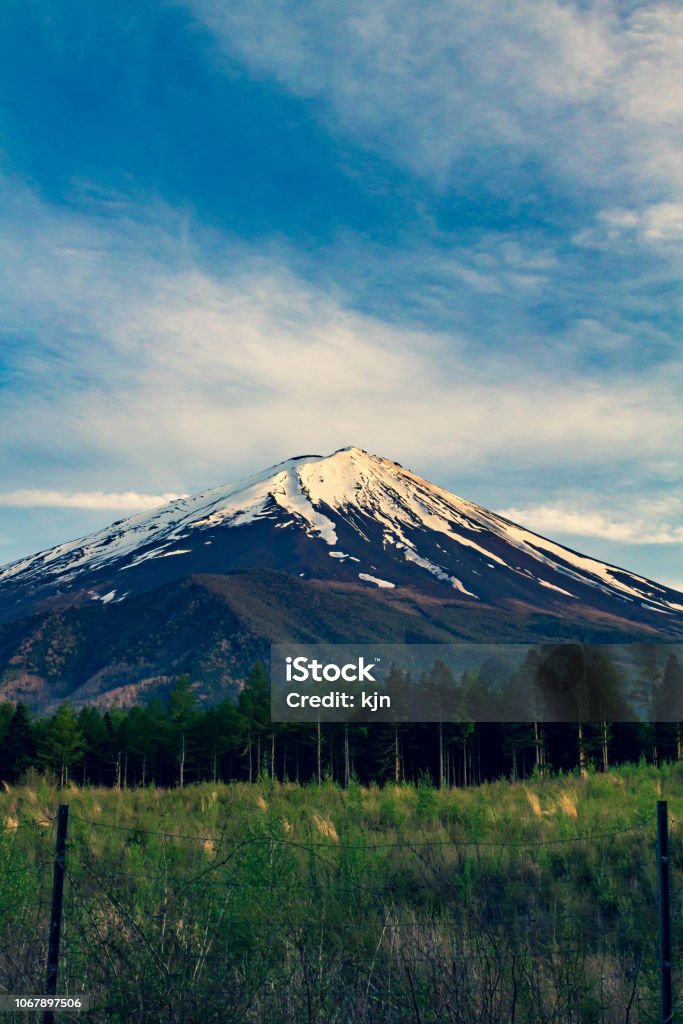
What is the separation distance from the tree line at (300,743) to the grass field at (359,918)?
24.6 m

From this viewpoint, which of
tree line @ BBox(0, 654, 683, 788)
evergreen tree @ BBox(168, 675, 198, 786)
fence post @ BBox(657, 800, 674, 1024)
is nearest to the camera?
fence post @ BBox(657, 800, 674, 1024)

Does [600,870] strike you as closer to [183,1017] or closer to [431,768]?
[183,1017]

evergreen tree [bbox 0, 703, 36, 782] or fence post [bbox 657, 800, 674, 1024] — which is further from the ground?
fence post [bbox 657, 800, 674, 1024]

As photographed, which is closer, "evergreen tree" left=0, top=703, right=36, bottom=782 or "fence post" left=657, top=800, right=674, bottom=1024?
"fence post" left=657, top=800, right=674, bottom=1024

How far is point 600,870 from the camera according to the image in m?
10.7

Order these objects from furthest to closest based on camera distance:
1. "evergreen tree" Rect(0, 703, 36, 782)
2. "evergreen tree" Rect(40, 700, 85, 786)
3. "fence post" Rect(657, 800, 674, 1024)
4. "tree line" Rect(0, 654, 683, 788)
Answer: "evergreen tree" Rect(0, 703, 36, 782) < "tree line" Rect(0, 654, 683, 788) < "evergreen tree" Rect(40, 700, 85, 786) < "fence post" Rect(657, 800, 674, 1024)

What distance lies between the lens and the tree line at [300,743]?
3941 cm

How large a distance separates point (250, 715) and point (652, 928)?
3350cm

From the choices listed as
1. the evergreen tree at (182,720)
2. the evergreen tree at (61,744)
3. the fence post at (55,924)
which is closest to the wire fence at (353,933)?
the fence post at (55,924)

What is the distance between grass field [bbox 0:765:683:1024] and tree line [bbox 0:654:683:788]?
2464 cm

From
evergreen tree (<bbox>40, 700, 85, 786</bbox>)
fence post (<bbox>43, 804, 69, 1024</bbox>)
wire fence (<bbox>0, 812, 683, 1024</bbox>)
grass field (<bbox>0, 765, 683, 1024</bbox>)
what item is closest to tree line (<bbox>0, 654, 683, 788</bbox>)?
evergreen tree (<bbox>40, 700, 85, 786</bbox>)

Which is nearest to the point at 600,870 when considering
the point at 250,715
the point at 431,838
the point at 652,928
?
the point at 652,928

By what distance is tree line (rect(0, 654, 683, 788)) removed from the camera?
3941 cm

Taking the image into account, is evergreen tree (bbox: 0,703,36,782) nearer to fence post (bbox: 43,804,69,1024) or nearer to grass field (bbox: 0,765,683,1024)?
grass field (bbox: 0,765,683,1024)
